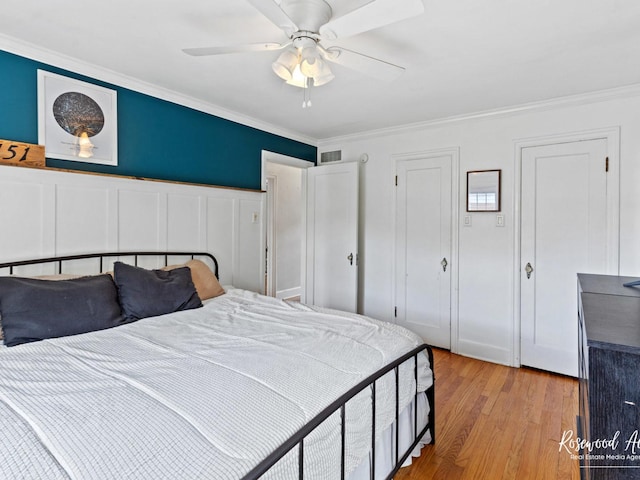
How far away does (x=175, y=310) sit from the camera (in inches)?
90.0

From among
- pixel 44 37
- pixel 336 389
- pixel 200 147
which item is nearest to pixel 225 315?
pixel 336 389

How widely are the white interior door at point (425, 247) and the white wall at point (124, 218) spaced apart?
159 cm

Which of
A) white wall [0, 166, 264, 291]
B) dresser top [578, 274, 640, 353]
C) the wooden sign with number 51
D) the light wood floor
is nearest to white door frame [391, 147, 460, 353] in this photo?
the light wood floor

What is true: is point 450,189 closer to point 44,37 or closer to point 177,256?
point 177,256

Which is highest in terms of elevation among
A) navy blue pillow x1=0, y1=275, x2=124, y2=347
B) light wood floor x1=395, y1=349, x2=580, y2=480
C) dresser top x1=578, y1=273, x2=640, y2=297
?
dresser top x1=578, y1=273, x2=640, y2=297

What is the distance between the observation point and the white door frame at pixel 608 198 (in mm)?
2777

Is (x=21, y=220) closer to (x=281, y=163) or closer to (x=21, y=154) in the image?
(x=21, y=154)

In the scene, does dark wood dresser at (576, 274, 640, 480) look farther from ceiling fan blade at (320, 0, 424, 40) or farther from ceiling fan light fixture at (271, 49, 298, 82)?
ceiling fan light fixture at (271, 49, 298, 82)

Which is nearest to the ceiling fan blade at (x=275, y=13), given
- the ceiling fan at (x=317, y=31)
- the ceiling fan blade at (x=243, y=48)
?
the ceiling fan at (x=317, y=31)

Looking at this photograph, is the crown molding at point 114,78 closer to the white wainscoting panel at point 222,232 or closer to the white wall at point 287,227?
the white wainscoting panel at point 222,232

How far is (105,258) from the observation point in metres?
2.50

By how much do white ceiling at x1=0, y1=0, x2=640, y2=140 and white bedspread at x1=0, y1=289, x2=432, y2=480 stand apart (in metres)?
Answer: 1.59

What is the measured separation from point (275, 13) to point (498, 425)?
2.68 m

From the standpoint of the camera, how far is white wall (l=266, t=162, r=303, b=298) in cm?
607
